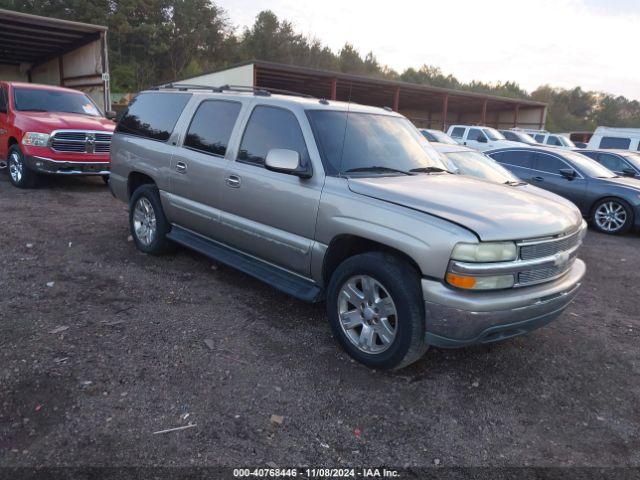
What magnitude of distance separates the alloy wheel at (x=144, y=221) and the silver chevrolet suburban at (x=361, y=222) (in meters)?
0.18

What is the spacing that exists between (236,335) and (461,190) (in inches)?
82.2

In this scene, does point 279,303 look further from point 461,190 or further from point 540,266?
point 540,266

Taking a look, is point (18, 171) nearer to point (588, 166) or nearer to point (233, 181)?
point (233, 181)

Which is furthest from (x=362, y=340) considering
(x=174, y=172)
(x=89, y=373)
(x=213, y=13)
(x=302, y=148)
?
(x=213, y=13)

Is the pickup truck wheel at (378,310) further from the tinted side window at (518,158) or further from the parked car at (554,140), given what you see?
the parked car at (554,140)

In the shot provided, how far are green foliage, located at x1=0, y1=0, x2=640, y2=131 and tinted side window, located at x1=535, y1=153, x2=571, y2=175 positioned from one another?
2732 centimetres

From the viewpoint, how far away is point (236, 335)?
391 centimetres

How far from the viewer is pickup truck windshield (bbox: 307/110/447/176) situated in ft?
12.8

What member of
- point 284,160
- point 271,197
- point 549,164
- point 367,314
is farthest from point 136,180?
point 549,164

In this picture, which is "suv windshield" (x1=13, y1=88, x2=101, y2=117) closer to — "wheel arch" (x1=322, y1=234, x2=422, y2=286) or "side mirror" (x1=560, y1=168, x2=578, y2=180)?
"wheel arch" (x1=322, y1=234, x2=422, y2=286)

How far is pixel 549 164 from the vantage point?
10172 mm

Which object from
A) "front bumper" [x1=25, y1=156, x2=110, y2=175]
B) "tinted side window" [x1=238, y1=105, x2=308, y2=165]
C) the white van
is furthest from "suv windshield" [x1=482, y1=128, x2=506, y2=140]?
"tinted side window" [x1=238, y1=105, x2=308, y2=165]

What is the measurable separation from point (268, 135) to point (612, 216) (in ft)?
25.5

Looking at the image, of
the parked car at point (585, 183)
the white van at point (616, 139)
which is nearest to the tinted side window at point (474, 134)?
the white van at point (616, 139)
